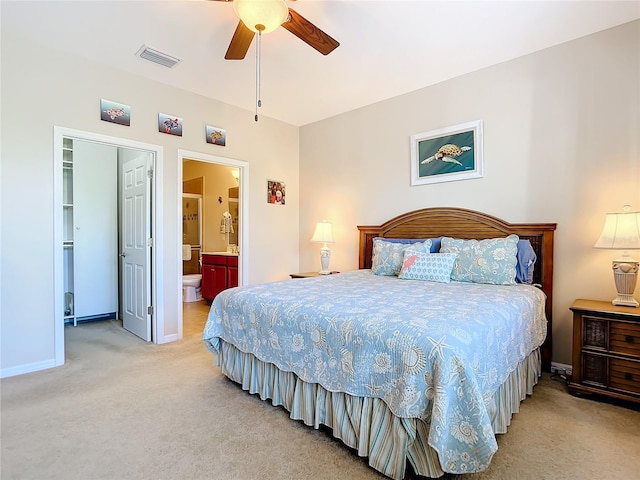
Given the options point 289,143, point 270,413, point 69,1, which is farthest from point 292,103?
point 270,413

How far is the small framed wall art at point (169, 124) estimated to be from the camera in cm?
346

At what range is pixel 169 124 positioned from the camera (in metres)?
3.52

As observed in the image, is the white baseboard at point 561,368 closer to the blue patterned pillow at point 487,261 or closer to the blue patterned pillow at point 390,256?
the blue patterned pillow at point 487,261

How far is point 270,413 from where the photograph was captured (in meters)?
2.06

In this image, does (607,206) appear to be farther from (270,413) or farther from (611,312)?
(270,413)

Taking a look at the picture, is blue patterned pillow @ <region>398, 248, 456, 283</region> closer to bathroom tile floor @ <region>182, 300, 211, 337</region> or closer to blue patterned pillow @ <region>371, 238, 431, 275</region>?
blue patterned pillow @ <region>371, 238, 431, 275</region>

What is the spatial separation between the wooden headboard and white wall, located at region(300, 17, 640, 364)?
84mm

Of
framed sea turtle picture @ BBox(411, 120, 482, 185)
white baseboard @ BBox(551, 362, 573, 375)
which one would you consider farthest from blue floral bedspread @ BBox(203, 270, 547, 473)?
framed sea turtle picture @ BBox(411, 120, 482, 185)

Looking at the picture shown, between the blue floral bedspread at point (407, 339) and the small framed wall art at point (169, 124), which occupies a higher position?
the small framed wall art at point (169, 124)

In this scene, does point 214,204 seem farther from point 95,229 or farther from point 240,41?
point 240,41

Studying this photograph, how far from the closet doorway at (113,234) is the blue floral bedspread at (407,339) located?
1.52 m

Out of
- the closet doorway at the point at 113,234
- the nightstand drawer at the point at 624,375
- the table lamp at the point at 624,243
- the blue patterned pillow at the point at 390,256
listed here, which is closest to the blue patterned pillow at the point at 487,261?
the blue patterned pillow at the point at 390,256

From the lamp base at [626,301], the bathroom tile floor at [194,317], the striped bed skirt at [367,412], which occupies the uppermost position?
the lamp base at [626,301]

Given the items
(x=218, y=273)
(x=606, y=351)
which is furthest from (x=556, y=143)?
(x=218, y=273)
